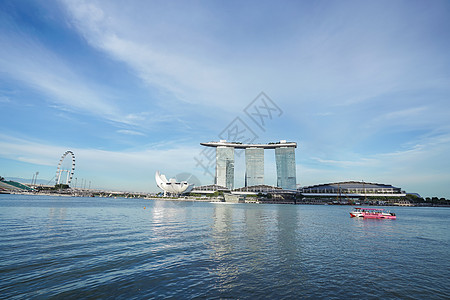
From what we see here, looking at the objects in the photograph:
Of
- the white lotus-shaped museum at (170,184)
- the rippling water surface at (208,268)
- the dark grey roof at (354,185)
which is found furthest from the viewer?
the white lotus-shaped museum at (170,184)

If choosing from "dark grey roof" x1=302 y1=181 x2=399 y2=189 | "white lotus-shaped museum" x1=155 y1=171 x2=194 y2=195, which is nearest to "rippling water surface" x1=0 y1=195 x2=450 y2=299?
"white lotus-shaped museum" x1=155 y1=171 x2=194 y2=195

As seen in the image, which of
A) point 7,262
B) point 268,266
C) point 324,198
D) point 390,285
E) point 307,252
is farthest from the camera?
point 324,198

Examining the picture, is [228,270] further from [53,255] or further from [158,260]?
[53,255]

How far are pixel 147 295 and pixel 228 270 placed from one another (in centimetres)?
570

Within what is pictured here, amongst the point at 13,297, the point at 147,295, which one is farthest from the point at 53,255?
the point at 147,295

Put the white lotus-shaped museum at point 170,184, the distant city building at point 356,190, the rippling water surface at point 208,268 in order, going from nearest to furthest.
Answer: the rippling water surface at point 208,268, the distant city building at point 356,190, the white lotus-shaped museum at point 170,184

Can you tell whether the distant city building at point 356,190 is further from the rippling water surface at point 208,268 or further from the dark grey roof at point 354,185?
the rippling water surface at point 208,268

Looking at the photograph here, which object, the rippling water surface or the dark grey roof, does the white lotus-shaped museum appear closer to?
the dark grey roof

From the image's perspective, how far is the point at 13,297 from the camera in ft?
33.3

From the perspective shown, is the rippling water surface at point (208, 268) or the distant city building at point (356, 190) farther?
the distant city building at point (356, 190)

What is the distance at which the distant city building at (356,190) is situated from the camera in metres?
172

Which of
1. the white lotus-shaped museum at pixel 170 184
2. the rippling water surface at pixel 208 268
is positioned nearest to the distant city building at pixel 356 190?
the white lotus-shaped museum at pixel 170 184

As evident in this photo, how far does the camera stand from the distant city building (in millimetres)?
171500

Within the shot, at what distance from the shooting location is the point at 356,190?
176 m
